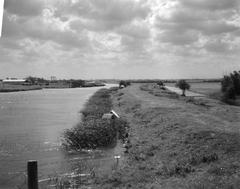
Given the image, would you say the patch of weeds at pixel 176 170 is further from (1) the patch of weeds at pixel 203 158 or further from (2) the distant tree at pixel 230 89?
(2) the distant tree at pixel 230 89

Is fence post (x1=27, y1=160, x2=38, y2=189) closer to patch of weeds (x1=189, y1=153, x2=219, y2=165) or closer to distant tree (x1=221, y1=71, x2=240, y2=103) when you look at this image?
patch of weeds (x1=189, y1=153, x2=219, y2=165)

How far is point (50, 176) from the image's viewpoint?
15.3 metres

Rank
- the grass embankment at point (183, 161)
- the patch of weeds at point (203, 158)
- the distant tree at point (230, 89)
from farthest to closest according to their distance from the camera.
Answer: the distant tree at point (230, 89)
the patch of weeds at point (203, 158)
the grass embankment at point (183, 161)

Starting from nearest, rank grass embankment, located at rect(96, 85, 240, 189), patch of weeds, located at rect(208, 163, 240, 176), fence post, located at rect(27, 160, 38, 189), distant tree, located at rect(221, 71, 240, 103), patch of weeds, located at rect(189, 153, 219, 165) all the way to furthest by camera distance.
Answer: fence post, located at rect(27, 160, 38, 189), grass embankment, located at rect(96, 85, 240, 189), patch of weeds, located at rect(208, 163, 240, 176), patch of weeds, located at rect(189, 153, 219, 165), distant tree, located at rect(221, 71, 240, 103)

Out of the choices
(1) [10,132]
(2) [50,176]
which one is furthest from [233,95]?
(2) [50,176]

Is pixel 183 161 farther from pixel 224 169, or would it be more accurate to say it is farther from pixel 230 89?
pixel 230 89

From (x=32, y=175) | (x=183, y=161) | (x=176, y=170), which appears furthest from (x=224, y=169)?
(x=32, y=175)

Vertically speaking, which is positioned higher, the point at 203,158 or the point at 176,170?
the point at 203,158

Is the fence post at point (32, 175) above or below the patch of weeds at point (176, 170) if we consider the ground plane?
above

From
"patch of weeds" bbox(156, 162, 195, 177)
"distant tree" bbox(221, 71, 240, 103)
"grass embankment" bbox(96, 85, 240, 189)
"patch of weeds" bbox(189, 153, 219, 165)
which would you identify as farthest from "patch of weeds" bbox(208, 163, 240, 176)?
"distant tree" bbox(221, 71, 240, 103)

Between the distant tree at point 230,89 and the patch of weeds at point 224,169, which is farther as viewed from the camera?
the distant tree at point 230,89

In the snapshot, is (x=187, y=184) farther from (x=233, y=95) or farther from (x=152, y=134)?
(x=233, y=95)

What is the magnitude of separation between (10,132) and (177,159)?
66.4 feet

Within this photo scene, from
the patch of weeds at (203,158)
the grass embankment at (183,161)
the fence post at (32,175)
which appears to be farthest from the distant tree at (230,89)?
the fence post at (32,175)
